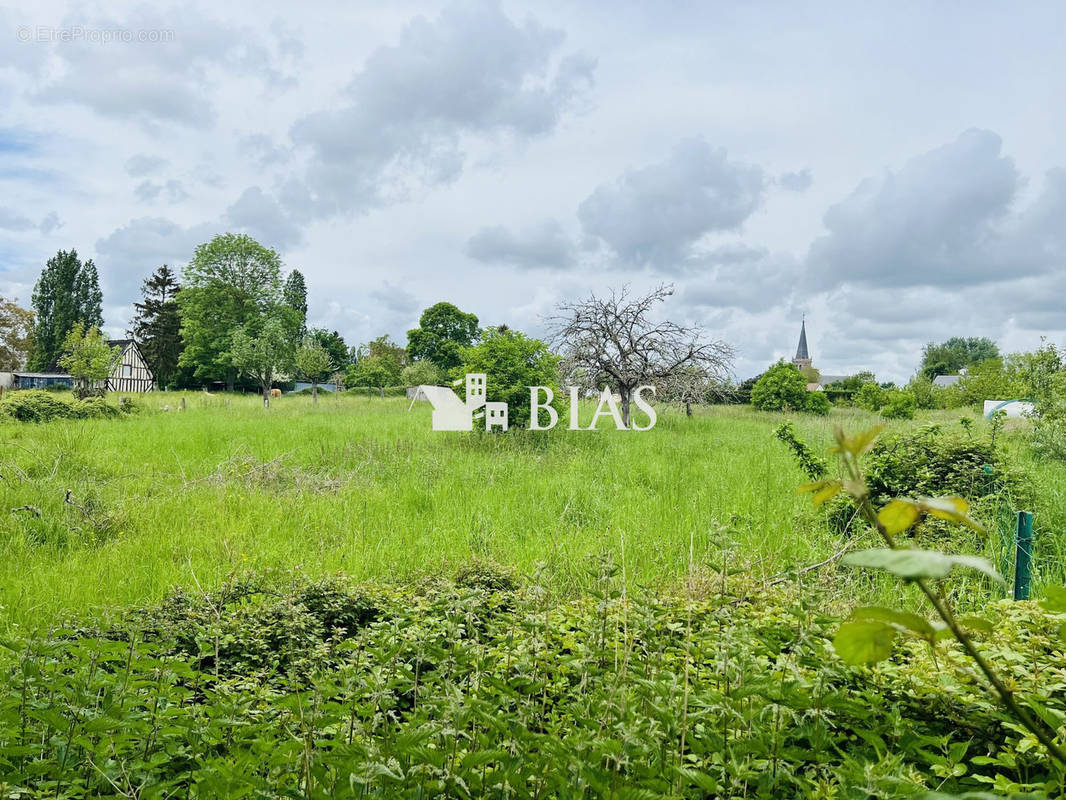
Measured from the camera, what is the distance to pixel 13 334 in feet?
153

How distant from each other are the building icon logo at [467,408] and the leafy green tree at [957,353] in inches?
2561

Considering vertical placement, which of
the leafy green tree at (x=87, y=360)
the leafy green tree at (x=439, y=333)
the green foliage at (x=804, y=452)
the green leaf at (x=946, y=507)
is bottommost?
the green foliage at (x=804, y=452)

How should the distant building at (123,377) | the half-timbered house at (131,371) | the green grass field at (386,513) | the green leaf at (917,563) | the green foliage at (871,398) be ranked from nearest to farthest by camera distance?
the green leaf at (917,563)
the green grass field at (386,513)
the green foliage at (871,398)
the half-timbered house at (131,371)
the distant building at (123,377)

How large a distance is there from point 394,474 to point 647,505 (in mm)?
4018

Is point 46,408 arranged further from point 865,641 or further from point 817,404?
point 817,404

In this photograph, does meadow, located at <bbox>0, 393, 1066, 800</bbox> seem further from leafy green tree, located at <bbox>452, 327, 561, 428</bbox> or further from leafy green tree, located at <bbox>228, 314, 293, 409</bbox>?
leafy green tree, located at <bbox>228, 314, 293, 409</bbox>

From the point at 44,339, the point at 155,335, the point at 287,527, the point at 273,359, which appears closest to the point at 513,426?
the point at 287,527

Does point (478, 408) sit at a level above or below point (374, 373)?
below

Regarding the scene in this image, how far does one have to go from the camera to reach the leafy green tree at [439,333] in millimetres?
46094

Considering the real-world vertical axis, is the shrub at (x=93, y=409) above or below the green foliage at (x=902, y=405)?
below

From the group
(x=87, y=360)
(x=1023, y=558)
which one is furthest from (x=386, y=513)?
(x=87, y=360)

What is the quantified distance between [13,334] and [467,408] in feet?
159

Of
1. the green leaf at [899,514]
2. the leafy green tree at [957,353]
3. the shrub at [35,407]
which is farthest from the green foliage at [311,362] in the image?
the leafy green tree at [957,353]

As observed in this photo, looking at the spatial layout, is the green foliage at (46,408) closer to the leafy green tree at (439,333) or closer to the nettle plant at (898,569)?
the nettle plant at (898,569)
